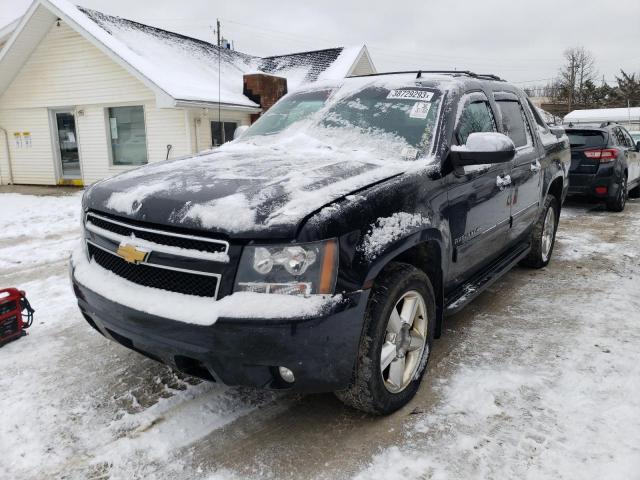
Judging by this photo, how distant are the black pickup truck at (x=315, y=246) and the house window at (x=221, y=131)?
11.3 m

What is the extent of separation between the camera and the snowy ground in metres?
2.41

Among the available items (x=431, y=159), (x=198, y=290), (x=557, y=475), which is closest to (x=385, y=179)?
(x=431, y=159)

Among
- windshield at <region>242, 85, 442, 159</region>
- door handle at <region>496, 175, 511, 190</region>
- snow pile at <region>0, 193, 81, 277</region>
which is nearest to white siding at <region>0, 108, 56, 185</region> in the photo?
snow pile at <region>0, 193, 81, 277</region>

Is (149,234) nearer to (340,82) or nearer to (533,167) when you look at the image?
(340,82)

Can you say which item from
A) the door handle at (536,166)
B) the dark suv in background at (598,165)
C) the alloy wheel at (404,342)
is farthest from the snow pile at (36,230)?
the dark suv in background at (598,165)

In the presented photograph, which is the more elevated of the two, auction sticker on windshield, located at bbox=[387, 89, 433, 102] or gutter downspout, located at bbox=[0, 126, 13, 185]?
auction sticker on windshield, located at bbox=[387, 89, 433, 102]

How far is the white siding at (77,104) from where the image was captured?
14.0 metres

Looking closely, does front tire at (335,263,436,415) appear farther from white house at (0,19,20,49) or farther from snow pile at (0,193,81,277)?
white house at (0,19,20,49)

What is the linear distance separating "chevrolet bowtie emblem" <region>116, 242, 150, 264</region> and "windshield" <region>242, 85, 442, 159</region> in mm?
1572

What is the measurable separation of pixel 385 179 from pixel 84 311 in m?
1.87

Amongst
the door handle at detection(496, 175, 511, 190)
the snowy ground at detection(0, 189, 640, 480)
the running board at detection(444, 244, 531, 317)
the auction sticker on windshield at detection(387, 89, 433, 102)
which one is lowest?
the snowy ground at detection(0, 189, 640, 480)

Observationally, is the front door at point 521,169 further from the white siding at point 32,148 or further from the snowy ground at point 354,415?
the white siding at point 32,148

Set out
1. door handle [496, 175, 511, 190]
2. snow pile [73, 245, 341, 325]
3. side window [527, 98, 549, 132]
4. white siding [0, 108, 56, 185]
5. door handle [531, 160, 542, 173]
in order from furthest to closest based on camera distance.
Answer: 1. white siding [0, 108, 56, 185]
2. side window [527, 98, 549, 132]
3. door handle [531, 160, 542, 173]
4. door handle [496, 175, 511, 190]
5. snow pile [73, 245, 341, 325]

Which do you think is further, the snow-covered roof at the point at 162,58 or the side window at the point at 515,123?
the snow-covered roof at the point at 162,58
